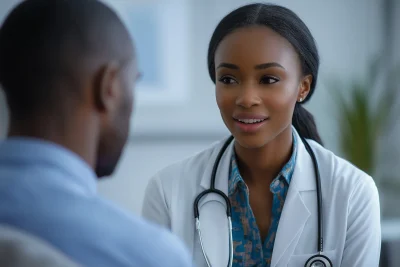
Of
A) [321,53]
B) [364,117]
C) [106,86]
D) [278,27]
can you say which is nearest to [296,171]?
[278,27]

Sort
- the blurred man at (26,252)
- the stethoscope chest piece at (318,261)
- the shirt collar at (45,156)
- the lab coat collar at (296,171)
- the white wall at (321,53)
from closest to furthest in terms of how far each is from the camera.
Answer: the blurred man at (26,252) < the shirt collar at (45,156) < the stethoscope chest piece at (318,261) < the lab coat collar at (296,171) < the white wall at (321,53)

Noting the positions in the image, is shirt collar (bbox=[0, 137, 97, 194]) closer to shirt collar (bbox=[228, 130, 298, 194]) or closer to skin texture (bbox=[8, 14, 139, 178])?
skin texture (bbox=[8, 14, 139, 178])

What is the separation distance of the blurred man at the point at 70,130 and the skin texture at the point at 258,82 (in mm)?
515

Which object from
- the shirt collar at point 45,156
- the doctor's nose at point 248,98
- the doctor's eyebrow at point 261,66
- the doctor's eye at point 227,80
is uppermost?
the doctor's eyebrow at point 261,66

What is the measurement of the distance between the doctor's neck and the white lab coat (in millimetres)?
41

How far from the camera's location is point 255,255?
1.33 m

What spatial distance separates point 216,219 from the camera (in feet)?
4.45

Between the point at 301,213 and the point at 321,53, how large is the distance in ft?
6.53

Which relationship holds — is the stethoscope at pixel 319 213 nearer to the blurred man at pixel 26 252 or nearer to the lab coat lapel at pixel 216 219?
the lab coat lapel at pixel 216 219

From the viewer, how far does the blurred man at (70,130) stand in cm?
62

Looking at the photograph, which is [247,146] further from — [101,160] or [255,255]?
[101,160]

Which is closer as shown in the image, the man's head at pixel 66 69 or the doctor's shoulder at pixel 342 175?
the man's head at pixel 66 69

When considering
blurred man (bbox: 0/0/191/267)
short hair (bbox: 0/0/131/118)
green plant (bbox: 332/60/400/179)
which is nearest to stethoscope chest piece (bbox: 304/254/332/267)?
blurred man (bbox: 0/0/191/267)

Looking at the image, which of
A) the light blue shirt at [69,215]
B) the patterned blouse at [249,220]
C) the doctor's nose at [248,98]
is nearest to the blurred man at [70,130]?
the light blue shirt at [69,215]
